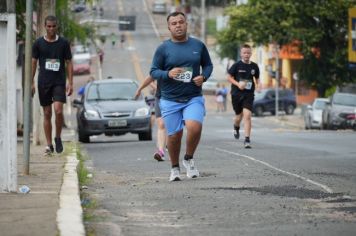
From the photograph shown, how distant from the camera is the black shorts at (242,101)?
2044cm

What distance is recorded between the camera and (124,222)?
941 centimetres

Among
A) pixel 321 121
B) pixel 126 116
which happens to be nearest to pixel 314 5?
pixel 321 121

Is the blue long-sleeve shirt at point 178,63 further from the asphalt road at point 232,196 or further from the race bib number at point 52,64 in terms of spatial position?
the race bib number at point 52,64

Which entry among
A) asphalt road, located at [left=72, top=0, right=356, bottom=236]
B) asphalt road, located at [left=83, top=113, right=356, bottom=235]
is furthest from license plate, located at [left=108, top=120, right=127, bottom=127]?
asphalt road, located at [left=83, top=113, right=356, bottom=235]

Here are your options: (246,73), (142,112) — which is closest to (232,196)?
(246,73)

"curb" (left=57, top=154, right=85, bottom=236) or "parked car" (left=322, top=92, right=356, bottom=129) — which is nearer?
"curb" (left=57, top=154, right=85, bottom=236)

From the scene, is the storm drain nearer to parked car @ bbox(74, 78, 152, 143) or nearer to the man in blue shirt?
the man in blue shirt

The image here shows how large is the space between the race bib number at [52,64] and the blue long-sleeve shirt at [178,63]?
11.3ft

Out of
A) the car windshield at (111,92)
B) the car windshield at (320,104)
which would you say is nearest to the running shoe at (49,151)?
the car windshield at (111,92)

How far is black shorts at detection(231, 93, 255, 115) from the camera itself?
2044 centimetres

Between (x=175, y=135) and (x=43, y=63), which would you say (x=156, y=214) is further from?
(x=43, y=63)

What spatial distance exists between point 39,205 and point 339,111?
32.1 m

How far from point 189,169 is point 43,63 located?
3.76 m

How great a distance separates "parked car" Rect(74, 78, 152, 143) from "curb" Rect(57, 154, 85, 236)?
1358 centimetres
